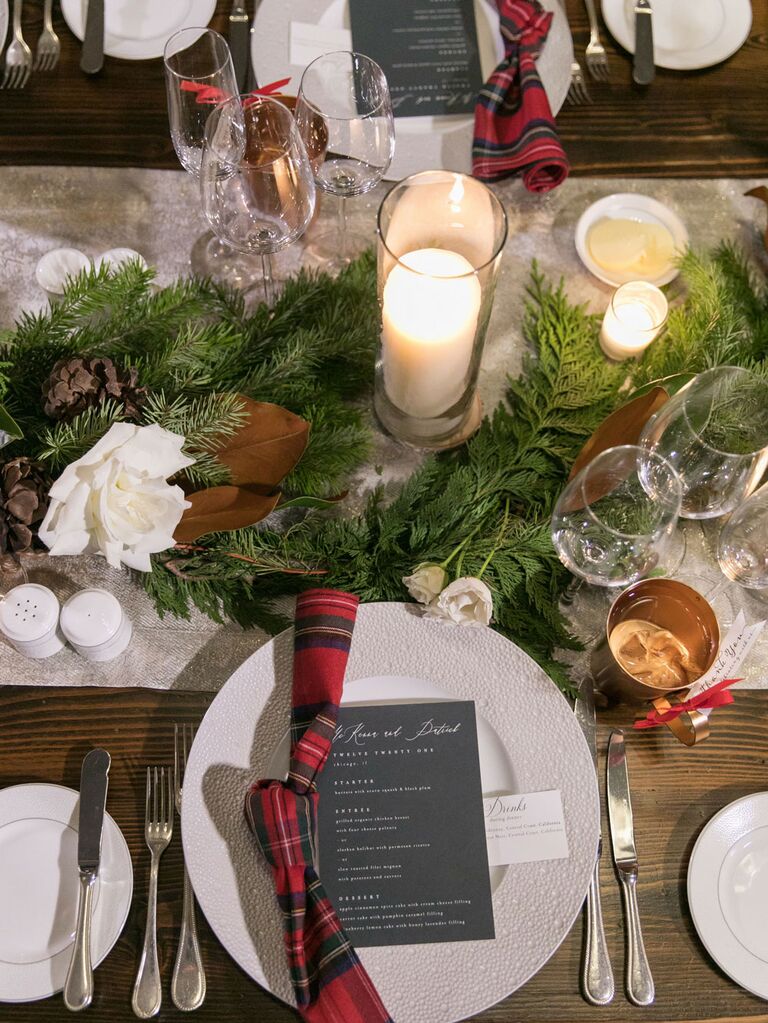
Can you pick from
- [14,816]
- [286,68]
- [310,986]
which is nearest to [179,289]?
[286,68]

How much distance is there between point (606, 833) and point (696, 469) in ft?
1.19

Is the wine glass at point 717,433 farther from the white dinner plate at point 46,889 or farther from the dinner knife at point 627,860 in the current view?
the white dinner plate at point 46,889

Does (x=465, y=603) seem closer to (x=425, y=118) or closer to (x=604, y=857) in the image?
(x=604, y=857)

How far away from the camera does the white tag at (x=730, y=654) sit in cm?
85

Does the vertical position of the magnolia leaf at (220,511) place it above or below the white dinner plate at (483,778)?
above

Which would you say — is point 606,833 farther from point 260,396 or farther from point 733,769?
point 260,396

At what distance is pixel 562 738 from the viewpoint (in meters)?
0.84

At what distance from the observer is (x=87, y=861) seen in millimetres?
802

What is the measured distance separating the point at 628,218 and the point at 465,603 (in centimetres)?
60

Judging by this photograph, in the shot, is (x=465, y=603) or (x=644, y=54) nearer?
(x=465, y=603)

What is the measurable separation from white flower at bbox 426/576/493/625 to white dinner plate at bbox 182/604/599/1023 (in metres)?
0.03

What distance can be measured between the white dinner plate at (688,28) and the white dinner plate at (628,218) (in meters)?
0.25

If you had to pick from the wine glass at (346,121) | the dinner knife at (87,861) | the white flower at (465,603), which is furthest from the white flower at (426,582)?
the wine glass at (346,121)

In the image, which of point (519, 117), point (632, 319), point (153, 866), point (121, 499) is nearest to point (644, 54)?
point (519, 117)
